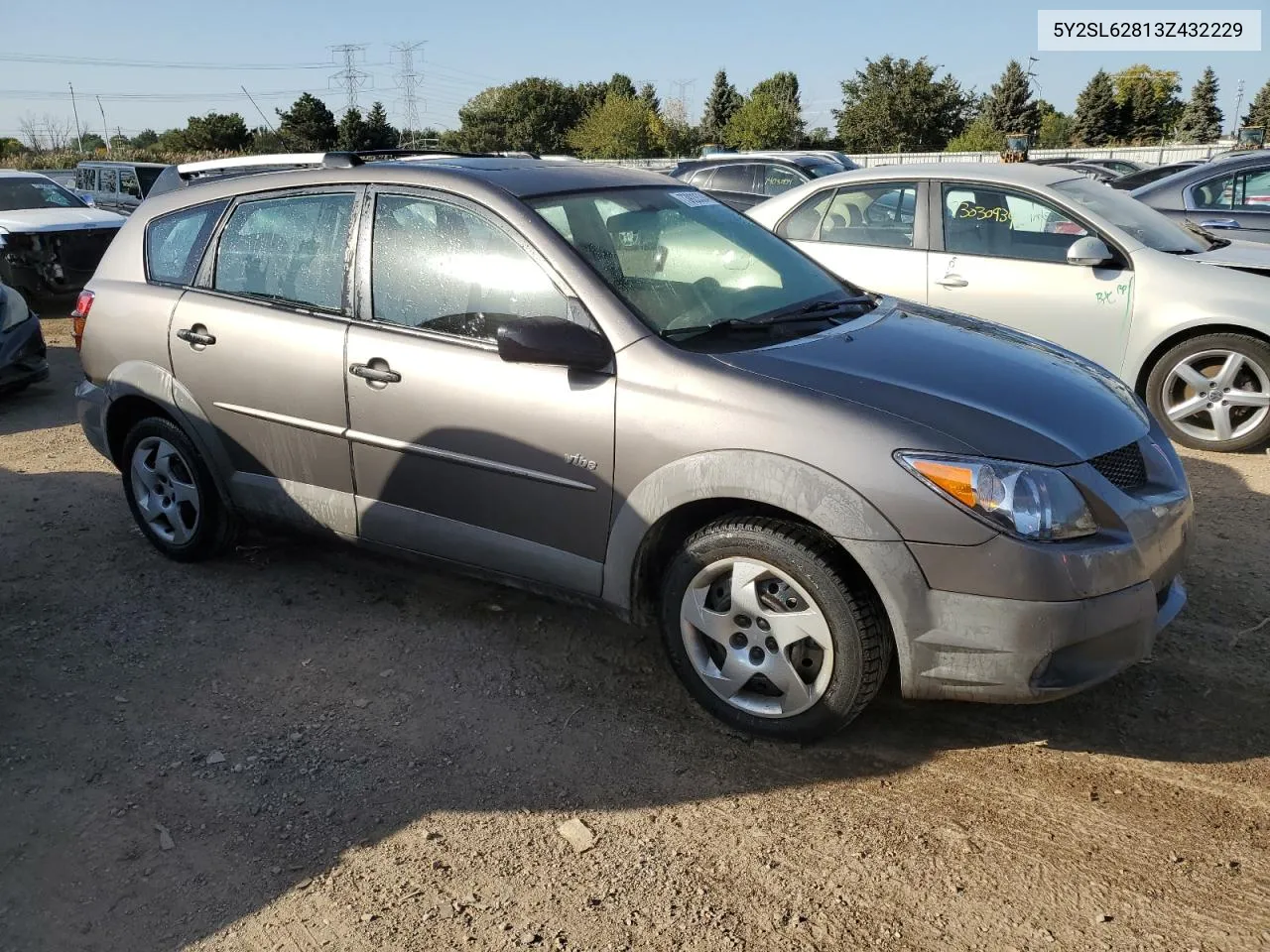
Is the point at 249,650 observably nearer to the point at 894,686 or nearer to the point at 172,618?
the point at 172,618

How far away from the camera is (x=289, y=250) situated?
4.27 meters

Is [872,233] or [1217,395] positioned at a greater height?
[872,233]

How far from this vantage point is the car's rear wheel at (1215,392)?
602 centimetres

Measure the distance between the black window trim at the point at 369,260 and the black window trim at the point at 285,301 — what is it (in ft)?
0.11

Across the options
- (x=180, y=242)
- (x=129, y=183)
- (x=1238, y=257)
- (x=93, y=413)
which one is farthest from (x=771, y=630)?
(x=129, y=183)

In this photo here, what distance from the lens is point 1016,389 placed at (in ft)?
10.8

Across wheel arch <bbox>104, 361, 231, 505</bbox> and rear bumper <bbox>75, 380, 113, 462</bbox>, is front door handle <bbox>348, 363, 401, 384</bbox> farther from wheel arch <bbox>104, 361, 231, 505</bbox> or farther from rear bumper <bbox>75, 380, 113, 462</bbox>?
rear bumper <bbox>75, 380, 113, 462</bbox>

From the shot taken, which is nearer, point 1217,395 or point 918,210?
point 1217,395

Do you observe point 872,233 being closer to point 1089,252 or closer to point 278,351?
point 1089,252

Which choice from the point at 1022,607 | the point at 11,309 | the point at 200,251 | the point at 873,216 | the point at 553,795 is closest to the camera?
the point at 1022,607

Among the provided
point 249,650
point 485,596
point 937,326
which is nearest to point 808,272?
point 937,326

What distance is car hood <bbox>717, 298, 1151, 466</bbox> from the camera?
3.02 m

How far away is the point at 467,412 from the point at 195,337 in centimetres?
156

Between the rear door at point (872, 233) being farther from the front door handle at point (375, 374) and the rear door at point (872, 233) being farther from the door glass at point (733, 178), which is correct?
the door glass at point (733, 178)
